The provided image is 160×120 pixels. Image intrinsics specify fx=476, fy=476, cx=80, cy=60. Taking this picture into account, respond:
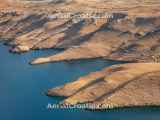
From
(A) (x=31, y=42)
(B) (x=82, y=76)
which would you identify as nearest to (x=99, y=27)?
(A) (x=31, y=42)

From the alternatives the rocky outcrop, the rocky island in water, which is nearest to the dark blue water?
the rocky outcrop

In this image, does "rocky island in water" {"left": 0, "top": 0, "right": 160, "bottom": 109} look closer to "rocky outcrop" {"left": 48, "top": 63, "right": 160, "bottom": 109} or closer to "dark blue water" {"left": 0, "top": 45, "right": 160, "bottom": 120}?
"rocky outcrop" {"left": 48, "top": 63, "right": 160, "bottom": 109}

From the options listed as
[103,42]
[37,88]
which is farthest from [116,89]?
[103,42]

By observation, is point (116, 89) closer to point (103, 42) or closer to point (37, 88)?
point (37, 88)

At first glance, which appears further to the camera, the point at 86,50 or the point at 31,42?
the point at 31,42

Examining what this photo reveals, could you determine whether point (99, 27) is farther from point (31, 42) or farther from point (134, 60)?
point (134, 60)
